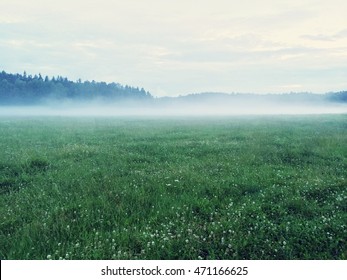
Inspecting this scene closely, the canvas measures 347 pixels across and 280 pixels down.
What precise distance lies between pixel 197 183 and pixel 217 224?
311 centimetres

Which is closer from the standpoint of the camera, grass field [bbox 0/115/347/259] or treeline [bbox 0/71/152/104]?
grass field [bbox 0/115/347/259]

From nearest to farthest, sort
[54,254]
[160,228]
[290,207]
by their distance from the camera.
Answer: [54,254] → [160,228] → [290,207]

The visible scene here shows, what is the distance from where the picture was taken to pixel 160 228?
285 inches

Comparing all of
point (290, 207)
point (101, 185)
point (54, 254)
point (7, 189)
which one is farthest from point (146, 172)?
point (54, 254)

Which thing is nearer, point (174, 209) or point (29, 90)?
point (174, 209)

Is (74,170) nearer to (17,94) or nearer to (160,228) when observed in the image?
(160,228)

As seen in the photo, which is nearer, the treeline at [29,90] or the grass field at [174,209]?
the grass field at [174,209]

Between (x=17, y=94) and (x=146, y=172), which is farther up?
(x=17, y=94)

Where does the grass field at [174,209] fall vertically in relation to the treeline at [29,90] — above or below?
below

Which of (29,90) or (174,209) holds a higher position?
(29,90)

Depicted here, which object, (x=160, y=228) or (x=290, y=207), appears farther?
(x=290, y=207)

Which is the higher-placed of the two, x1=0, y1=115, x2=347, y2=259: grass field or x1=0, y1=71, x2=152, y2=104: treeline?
x1=0, y1=71, x2=152, y2=104: treeline
